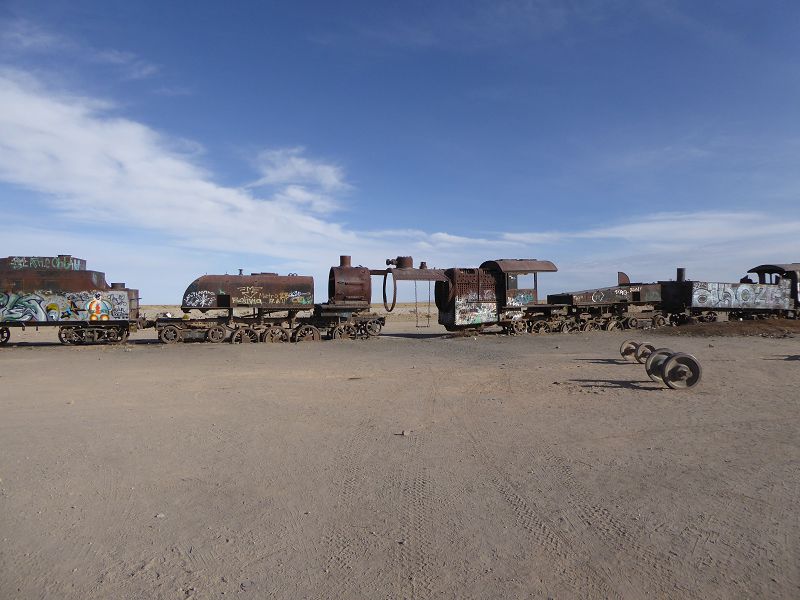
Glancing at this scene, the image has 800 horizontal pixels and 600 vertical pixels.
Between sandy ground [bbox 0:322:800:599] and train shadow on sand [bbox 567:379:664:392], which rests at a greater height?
train shadow on sand [bbox 567:379:664:392]

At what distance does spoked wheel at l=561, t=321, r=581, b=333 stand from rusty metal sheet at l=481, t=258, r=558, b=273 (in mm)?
2714

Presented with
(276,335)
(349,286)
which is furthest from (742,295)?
(276,335)

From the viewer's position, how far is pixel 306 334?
2184 centimetres

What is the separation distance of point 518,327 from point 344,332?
834 centimetres

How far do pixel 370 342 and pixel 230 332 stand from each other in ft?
19.3

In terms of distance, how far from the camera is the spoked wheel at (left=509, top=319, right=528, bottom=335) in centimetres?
2408

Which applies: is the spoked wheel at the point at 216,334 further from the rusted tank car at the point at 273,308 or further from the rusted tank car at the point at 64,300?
the rusted tank car at the point at 64,300

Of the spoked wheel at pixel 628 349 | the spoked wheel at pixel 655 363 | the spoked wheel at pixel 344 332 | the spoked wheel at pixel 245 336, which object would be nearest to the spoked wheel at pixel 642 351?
the spoked wheel at pixel 628 349

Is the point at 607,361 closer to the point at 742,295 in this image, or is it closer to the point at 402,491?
the point at 402,491

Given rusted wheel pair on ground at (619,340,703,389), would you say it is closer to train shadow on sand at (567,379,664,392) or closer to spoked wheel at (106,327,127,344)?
train shadow on sand at (567,379,664,392)

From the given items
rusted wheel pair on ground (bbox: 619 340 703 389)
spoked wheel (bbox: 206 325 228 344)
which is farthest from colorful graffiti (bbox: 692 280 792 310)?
spoked wheel (bbox: 206 325 228 344)

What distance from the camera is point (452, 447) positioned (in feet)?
21.5

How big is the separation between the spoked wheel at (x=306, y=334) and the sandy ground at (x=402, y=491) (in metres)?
10.9

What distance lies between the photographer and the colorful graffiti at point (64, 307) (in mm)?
19719
